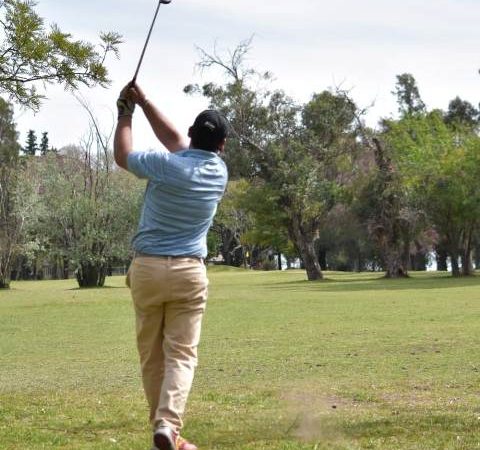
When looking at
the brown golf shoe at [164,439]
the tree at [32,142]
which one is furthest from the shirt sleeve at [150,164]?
the tree at [32,142]

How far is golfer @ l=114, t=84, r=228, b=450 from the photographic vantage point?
4.92m

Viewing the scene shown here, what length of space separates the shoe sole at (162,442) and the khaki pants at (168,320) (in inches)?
11.7

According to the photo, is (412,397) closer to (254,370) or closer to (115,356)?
(254,370)

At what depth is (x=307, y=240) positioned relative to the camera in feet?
177

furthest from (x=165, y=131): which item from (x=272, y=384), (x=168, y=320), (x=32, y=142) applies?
(x=32, y=142)

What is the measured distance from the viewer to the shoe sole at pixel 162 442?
4.49 metres

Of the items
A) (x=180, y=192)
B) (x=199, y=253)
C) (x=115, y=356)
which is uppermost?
(x=180, y=192)

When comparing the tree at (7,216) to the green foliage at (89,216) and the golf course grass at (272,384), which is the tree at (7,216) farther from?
the golf course grass at (272,384)

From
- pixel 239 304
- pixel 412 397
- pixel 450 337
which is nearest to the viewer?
pixel 412 397

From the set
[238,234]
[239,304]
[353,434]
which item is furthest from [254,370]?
[238,234]

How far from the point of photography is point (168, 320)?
5.05 m

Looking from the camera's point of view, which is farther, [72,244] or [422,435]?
[72,244]

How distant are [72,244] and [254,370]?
41.4 m

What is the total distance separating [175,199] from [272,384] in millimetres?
4200
